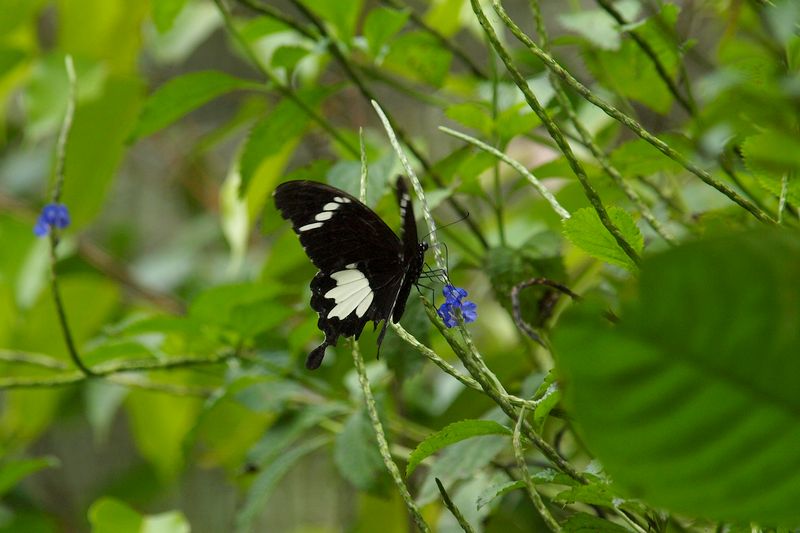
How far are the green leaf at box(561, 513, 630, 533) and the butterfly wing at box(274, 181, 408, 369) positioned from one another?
0.18m

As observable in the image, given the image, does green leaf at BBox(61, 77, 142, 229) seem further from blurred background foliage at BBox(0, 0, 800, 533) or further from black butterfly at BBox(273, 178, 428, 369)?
black butterfly at BBox(273, 178, 428, 369)

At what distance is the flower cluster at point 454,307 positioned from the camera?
516 millimetres

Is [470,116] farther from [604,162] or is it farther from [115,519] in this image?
[115,519]

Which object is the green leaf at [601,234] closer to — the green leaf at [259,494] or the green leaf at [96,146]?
the green leaf at [259,494]

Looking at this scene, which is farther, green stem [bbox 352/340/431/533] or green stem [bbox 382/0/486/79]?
green stem [bbox 382/0/486/79]

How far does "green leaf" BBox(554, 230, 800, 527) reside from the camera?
23cm

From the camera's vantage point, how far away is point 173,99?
83cm

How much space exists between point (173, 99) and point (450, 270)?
31cm

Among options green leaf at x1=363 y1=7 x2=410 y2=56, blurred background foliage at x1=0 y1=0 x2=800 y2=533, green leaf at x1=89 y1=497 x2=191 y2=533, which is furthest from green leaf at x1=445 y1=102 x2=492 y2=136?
green leaf at x1=89 y1=497 x2=191 y2=533

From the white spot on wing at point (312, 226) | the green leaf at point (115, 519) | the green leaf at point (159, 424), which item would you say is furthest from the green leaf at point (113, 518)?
the green leaf at point (159, 424)

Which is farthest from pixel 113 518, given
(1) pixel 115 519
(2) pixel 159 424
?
(2) pixel 159 424

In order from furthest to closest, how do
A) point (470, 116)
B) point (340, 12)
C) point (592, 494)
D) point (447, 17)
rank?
point (447, 17) < point (340, 12) < point (470, 116) < point (592, 494)

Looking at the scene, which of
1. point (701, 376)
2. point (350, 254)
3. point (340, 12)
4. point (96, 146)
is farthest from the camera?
point (96, 146)

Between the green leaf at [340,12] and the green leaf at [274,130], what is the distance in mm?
55
